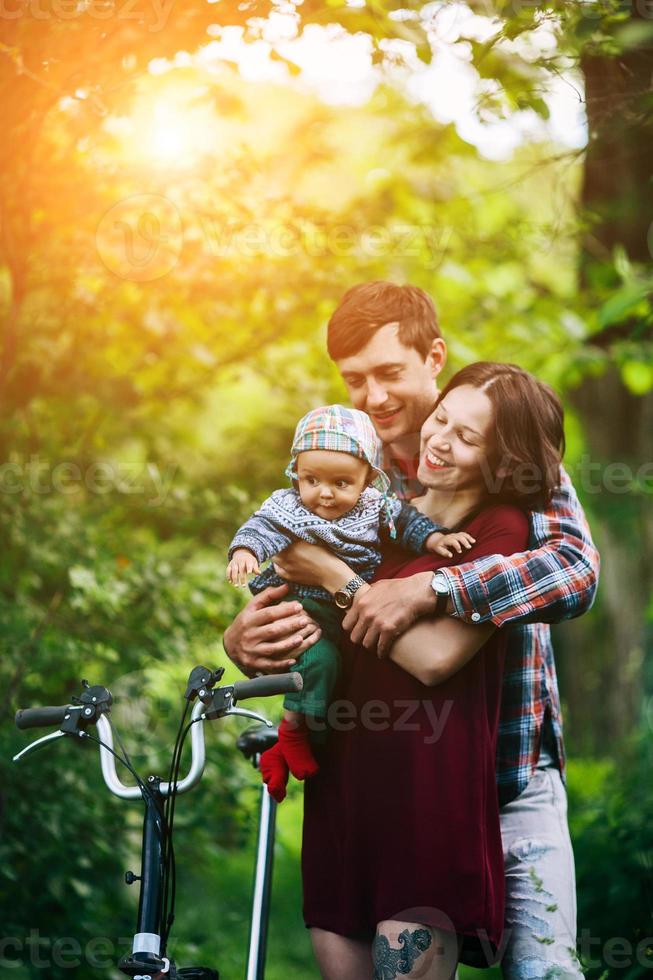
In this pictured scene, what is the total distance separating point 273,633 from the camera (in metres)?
2.83

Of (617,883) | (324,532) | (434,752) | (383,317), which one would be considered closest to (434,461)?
(324,532)

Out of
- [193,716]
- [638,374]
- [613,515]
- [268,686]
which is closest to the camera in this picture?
[268,686]

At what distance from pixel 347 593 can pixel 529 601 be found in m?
0.47

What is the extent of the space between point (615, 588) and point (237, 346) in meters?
3.84

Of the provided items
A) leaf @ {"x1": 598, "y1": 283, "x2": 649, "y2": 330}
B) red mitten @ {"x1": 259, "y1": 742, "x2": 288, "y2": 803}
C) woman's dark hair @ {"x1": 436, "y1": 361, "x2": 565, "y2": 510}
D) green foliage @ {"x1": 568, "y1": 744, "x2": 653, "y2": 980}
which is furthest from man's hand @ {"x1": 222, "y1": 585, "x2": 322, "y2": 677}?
leaf @ {"x1": 598, "y1": 283, "x2": 649, "y2": 330}

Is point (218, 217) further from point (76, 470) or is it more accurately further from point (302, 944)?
point (302, 944)

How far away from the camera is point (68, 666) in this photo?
474 centimetres

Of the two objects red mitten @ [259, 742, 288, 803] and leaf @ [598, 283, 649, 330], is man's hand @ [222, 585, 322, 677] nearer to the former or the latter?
red mitten @ [259, 742, 288, 803]

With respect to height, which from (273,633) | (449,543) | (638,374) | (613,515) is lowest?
(273,633)

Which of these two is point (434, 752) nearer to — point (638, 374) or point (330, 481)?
point (330, 481)

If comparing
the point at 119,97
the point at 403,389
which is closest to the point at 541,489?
the point at 403,389

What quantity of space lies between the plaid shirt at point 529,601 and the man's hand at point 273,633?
1.34ft

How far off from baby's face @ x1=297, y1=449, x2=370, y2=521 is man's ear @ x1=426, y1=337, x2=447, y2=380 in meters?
0.52

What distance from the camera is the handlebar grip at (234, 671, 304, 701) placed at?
257cm
